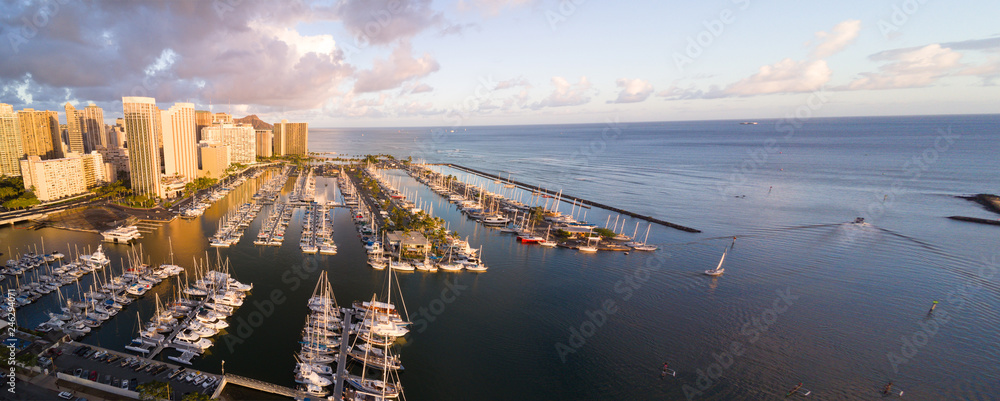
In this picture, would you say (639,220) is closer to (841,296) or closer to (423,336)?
(841,296)

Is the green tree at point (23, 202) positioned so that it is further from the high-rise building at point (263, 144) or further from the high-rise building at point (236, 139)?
the high-rise building at point (263, 144)

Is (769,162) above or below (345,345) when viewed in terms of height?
above

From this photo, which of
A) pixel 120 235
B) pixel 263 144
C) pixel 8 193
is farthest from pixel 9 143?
pixel 263 144

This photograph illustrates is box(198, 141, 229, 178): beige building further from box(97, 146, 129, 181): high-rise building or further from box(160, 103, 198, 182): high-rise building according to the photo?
box(97, 146, 129, 181): high-rise building

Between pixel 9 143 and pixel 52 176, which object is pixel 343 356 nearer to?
pixel 52 176

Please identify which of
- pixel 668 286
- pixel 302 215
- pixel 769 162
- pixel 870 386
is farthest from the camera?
pixel 769 162

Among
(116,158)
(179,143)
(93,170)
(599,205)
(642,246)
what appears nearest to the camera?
(642,246)

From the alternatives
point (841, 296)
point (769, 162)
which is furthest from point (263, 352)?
point (769, 162)
